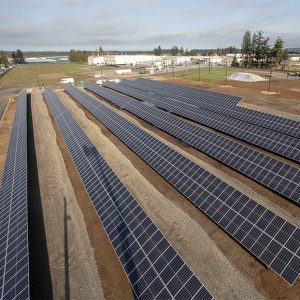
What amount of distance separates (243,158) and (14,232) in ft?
74.4

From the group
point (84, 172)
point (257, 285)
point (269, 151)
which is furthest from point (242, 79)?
point (257, 285)

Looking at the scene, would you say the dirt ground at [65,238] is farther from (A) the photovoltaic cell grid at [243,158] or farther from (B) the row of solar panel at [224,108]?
(B) the row of solar panel at [224,108]

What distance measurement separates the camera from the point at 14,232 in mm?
17328

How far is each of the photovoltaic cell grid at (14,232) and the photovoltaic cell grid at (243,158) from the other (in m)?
20.8

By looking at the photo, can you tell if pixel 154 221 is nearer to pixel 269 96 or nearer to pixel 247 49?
pixel 269 96

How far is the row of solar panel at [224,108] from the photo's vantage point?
114ft

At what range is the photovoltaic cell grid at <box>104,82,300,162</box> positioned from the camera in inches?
1130

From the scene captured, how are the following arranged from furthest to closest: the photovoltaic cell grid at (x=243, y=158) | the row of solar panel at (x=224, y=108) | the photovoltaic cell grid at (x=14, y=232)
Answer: the row of solar panel at (x=224, y=108) → the photovoltaic cell grid at (x=243, y=158) → the photovoltaic cell grid at (x=14, y=232)

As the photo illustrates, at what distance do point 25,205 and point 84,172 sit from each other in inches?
300

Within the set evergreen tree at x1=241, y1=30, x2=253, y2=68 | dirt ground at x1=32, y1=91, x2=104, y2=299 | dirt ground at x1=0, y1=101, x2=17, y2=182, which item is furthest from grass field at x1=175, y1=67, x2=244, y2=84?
dirt ground at x1=32, y1=91, x2=104, y2=299

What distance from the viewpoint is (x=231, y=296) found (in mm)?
14453

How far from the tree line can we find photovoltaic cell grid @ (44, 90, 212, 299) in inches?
5540

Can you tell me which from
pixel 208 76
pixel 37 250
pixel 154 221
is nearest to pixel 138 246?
pixel 154 221

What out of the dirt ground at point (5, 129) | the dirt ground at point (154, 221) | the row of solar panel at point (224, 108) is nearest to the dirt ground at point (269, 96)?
the row of solar panel at point (224, 108)
